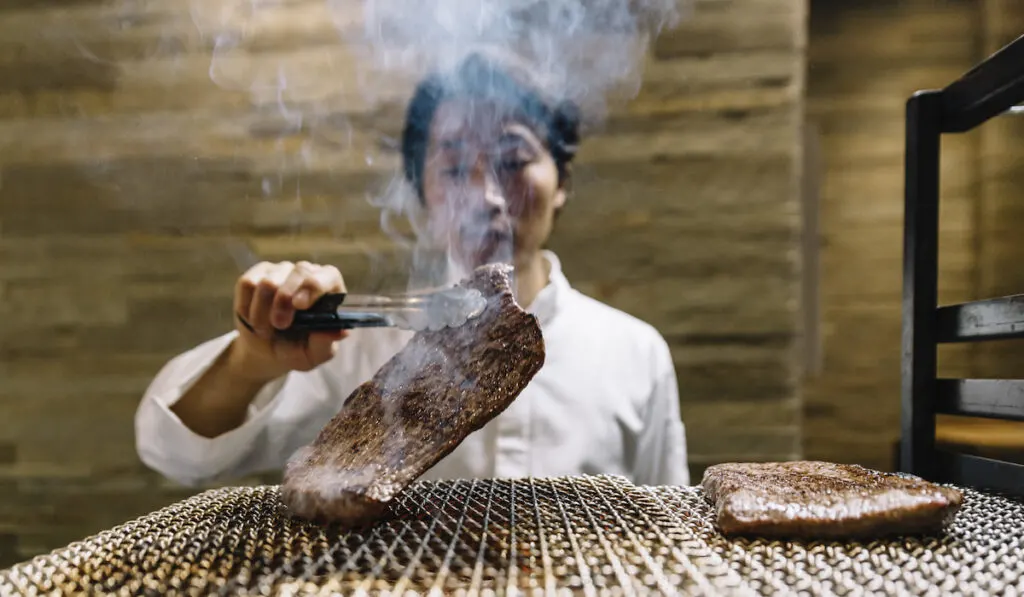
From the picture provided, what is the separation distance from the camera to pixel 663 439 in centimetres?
212

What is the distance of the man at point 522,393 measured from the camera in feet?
5.97

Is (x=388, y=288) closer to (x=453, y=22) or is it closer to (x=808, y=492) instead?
(x=453, y=22)

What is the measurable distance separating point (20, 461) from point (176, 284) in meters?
0.90

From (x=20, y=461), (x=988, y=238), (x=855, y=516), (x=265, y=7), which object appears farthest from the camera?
(x=20, y=461)

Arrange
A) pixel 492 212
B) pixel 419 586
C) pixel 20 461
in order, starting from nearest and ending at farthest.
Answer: pixel 419 586 → pixel 492 212 → pixel 20 461

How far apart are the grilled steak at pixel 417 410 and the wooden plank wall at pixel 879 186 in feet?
4.67

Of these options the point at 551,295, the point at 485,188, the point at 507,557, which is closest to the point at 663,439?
the point at 551,295

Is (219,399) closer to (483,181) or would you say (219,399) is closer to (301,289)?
(301,289)

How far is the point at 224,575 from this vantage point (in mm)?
729

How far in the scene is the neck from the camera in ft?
6.63

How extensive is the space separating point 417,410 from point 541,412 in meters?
1.08

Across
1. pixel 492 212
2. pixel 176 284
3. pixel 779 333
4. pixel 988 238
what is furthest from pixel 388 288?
pixel 988 238

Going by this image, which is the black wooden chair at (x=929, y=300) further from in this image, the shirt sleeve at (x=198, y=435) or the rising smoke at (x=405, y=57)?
the shirt sleeve at (x=198, y=435)

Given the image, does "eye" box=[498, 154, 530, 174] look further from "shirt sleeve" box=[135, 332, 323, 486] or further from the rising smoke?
"shirt sleeve" box=[135, 332, 323, 486]
